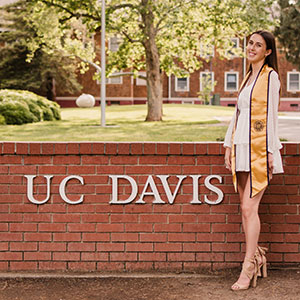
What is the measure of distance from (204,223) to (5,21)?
4330 cm

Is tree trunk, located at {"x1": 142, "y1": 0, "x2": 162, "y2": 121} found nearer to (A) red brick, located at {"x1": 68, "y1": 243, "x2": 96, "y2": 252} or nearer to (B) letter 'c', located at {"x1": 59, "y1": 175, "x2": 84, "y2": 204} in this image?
(B) letter 'c', located at {"x1": 59, "y1": 175, "x2": 84, "y2": 204}

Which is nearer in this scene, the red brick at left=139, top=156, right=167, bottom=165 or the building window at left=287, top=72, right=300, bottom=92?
the red brick at left=139, top=156, right=167, bottom=165

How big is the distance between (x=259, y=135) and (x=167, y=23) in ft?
64.3

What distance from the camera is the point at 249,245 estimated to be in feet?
15.5

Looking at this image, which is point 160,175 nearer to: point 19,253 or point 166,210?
point 166,210

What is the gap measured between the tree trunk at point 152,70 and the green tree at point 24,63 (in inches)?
646

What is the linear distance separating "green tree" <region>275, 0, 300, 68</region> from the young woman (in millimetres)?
38603

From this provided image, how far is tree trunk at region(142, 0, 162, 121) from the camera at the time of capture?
2456 cm

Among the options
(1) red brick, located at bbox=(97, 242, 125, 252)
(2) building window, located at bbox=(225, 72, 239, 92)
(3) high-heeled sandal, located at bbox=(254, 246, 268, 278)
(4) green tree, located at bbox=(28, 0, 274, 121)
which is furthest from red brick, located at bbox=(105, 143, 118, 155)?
(2) building window, located at bbox=(225, 72, 239, 92)

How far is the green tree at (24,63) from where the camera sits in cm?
4194

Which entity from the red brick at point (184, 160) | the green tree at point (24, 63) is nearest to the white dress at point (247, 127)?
the red brick at point (184, 160)

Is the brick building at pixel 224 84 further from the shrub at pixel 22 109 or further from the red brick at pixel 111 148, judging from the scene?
the red brick at pixel 111 148

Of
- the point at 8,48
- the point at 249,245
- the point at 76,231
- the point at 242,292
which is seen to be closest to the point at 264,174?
the point at 249,245

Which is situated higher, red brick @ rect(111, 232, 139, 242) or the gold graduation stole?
the gold graduation stole
